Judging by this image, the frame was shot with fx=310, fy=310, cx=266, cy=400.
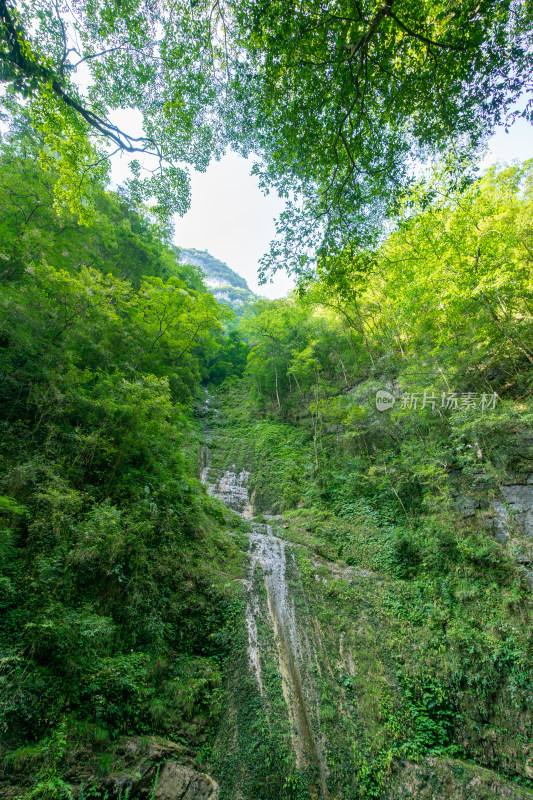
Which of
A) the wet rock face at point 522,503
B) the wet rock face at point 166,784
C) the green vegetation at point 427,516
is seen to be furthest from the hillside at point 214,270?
the wet rock face at point 166,784

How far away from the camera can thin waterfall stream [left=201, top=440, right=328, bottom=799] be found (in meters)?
4.91

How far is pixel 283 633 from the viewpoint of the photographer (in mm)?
6496

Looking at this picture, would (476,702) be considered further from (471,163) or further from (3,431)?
(3,431)

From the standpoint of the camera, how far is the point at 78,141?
229 inches

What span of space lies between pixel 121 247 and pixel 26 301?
11456 mm

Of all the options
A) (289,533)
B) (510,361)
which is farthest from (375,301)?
(289,533)

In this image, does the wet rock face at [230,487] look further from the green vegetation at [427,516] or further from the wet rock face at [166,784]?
the wet rock face at [166,784]

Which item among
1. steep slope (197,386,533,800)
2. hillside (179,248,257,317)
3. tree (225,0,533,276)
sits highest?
hillside (179,248,257,317)

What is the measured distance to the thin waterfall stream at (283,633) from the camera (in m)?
4.91

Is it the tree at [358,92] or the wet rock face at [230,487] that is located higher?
the tree at [358,92]

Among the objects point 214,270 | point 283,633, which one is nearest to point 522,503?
point 283,633

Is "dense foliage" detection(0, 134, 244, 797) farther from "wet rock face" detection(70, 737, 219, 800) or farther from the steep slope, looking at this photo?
the steep slope

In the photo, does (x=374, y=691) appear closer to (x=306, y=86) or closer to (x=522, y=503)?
(x=522, y=503)

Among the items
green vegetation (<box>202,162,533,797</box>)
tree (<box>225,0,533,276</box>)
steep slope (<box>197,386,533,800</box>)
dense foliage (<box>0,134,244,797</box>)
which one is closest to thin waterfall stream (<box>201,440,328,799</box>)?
steep slope (<box>197,386,533,800</box>)
